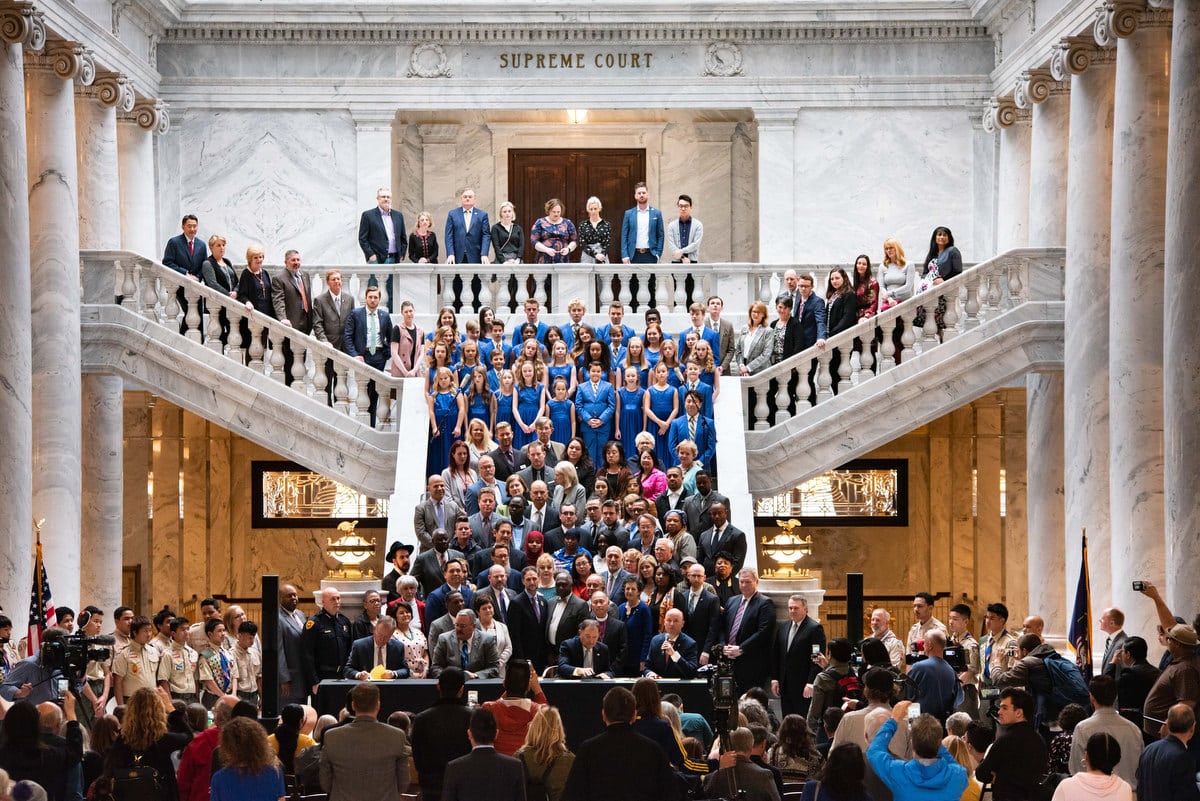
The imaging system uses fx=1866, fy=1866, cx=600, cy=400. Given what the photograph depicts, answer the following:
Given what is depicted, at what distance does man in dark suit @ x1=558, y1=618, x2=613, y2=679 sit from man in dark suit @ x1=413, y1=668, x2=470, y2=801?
3.80m

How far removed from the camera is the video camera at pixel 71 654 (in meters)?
11.9

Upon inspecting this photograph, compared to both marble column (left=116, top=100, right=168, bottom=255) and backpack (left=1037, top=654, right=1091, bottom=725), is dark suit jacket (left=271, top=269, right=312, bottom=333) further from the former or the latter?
backpack (left=1037, top=654, right=1091, bottom=725)

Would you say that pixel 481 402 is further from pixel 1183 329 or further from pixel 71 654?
pixel 71 654

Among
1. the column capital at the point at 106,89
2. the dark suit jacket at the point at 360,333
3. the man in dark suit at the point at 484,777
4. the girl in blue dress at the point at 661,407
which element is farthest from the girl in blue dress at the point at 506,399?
the man in dark suit at the point at 484,777

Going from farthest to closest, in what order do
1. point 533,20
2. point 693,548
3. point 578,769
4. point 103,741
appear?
1. point 533,20
2. point 693,548
3. point 103,741
4. point 578,769

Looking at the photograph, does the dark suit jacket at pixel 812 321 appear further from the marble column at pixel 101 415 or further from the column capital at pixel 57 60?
the column capital at pixel 57 60

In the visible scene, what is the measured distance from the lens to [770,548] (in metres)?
25.9

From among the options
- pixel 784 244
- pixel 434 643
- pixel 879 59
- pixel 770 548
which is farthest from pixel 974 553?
pixel 434 643

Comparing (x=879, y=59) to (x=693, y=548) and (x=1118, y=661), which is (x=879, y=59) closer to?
(x=693, y=548)

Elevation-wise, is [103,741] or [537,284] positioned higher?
[537,284]

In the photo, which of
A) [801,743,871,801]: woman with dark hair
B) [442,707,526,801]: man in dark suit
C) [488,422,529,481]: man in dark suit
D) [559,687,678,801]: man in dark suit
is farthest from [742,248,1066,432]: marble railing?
[801,743,871,801]: woman with dark hair

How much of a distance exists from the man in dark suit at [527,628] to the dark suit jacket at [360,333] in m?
6.05

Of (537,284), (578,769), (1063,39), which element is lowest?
(578,769)

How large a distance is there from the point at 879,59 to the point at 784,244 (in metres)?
2.82
